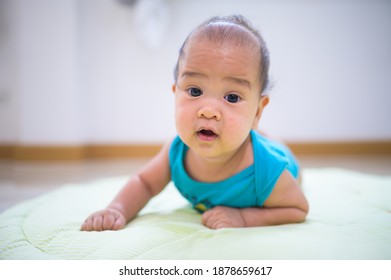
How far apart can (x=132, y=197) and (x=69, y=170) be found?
3.83 ft

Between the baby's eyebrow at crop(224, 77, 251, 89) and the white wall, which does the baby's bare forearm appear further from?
the white wall

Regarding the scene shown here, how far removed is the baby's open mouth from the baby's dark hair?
0.15 metres

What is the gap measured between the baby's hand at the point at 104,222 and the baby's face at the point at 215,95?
217 millimetres

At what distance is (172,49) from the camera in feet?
7.55

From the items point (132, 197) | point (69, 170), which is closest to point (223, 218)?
point (132, 197)

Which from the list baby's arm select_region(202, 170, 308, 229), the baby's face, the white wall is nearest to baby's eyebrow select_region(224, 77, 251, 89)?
the baby's face

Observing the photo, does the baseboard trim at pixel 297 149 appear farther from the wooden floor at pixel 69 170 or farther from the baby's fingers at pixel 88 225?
the baby's fingers at pixel 88 225

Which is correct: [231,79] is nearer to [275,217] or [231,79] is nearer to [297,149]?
[275,217]

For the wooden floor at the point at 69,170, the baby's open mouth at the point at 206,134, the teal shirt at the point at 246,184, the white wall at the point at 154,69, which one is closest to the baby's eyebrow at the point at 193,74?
the baby's open mouth at the point at 206,134

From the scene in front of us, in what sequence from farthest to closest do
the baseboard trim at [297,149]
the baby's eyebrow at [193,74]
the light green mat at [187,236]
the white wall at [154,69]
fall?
1. the baseboard trim at [297,149]
2. the white wall at [154,69]
3. the baby's eyebrow at [193,74]
4. the light green mat at [187,236]

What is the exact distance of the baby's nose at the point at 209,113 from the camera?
2.24ft

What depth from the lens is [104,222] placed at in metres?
0.75
